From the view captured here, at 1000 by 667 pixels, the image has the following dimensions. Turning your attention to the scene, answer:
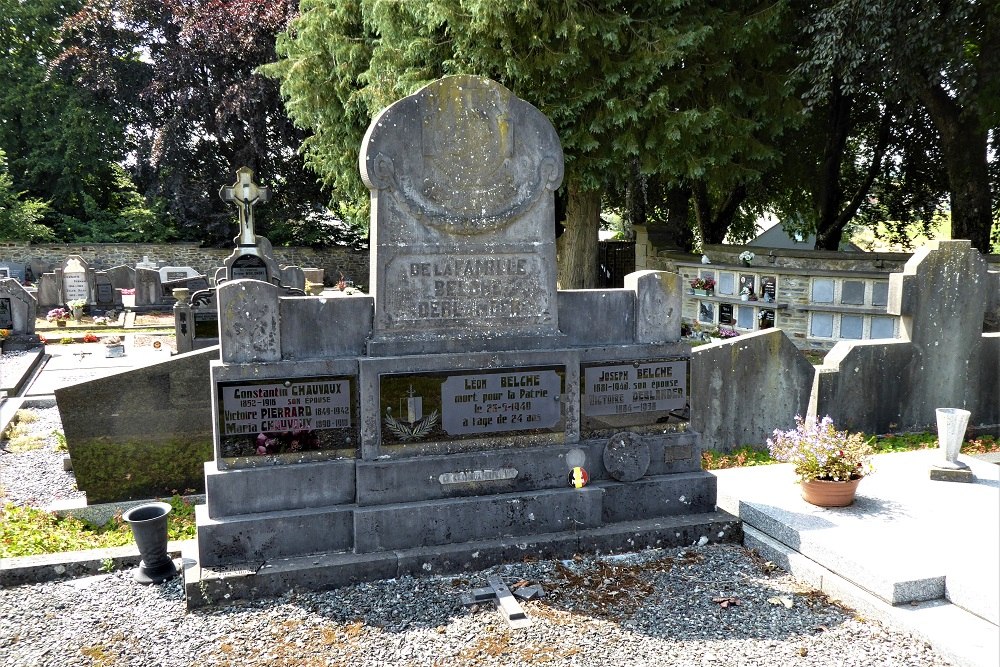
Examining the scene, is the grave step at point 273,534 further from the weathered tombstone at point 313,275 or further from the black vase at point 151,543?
the weathered tombstone at point 313,275

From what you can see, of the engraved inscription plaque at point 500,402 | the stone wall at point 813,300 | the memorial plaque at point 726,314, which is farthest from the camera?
the memorial plaque at point 726,314

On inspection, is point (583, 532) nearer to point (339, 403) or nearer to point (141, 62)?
point (339, 403)

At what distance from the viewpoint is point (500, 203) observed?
19.9 ft

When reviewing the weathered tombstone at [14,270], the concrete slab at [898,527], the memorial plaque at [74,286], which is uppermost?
the weathered tombstone at [14,270]

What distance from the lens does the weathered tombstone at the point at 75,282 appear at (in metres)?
21.0

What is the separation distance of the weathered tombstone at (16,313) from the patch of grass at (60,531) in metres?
9.65

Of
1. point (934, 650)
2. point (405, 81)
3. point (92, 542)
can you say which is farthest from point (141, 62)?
point (934, 650)

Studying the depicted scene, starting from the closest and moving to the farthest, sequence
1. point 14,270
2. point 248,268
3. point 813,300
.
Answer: point 248,268 < point 813,300 < point 14,270

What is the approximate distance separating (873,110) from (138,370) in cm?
1836

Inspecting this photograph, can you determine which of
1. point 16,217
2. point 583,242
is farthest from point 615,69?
point 16,217

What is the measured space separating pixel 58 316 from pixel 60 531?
575 inches

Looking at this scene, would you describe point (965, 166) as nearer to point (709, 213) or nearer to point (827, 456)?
point (709, 213)

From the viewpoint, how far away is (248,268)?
46.0 ft

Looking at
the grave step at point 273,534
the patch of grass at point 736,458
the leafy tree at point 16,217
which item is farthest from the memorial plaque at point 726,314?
the leafy tree at point 16,217
